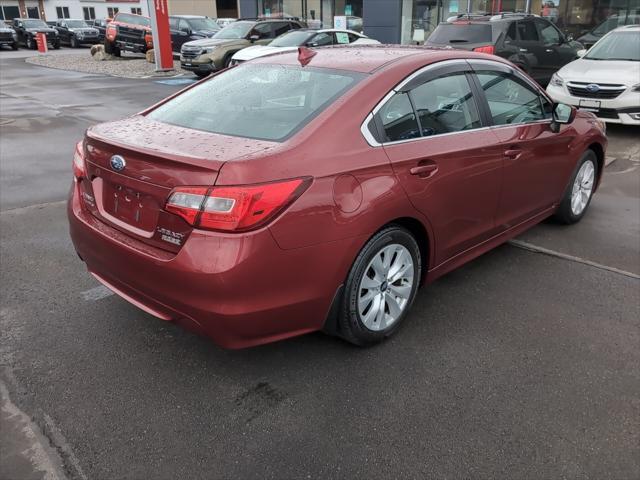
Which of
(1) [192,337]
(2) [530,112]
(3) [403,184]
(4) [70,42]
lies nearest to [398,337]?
(3) [403,184]

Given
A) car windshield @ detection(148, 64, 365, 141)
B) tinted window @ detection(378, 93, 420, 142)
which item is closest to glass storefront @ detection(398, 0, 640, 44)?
car windshield @ detection(148, 64, 365, 141)

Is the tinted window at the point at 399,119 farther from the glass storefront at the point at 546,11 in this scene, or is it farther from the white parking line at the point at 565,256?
the glass storefront at the point at 546,11

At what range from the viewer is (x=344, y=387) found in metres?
2.99

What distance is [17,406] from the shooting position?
2.80 meters

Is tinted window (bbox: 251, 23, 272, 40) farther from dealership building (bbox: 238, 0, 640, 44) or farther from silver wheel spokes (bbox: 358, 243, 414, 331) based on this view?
silver wheel spokes (bbox: 358, 243, 414, 331)

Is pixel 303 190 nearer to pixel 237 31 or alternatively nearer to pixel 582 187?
pixel 582 187

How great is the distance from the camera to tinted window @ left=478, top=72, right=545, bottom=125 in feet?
13.1

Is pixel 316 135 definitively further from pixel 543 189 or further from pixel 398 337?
pixel 543 189

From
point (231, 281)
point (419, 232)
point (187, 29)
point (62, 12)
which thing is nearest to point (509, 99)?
point (419, 232)

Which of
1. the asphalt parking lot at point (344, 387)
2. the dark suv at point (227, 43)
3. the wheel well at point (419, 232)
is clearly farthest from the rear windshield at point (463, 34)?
the wheel well at point (419, 232)

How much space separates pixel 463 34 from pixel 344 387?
10.0 meters

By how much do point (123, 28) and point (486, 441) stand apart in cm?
2536

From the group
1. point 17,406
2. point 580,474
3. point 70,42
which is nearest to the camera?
point 580,474

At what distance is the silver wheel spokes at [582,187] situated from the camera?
5203 millimetres
